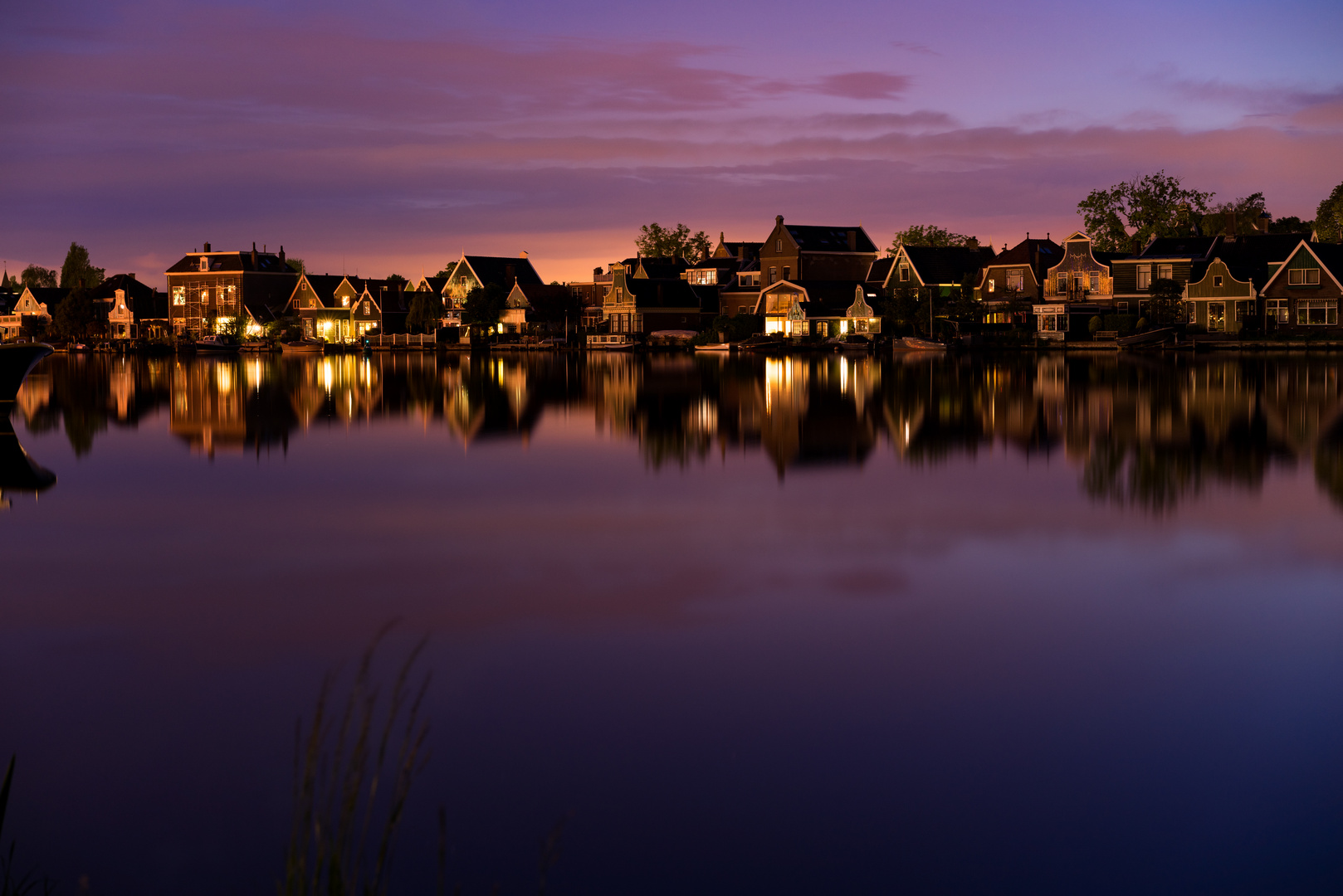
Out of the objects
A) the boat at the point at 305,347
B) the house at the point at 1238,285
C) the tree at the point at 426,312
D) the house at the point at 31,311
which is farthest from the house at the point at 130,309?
the house at the point at 1238,285

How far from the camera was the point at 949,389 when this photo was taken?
146 feet

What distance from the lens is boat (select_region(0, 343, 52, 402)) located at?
32438mm

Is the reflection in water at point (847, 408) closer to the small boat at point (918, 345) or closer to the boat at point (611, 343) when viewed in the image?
the small boat at point (918, 345)

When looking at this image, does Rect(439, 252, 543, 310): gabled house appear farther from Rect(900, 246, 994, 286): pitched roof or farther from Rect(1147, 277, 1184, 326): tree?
Rect(1147, 277, 1184, 326): tree

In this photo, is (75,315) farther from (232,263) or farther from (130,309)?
(232,263)

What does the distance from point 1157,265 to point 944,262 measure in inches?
763

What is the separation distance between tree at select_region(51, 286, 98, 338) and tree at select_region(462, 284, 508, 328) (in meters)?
49.7

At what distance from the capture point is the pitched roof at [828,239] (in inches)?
4330

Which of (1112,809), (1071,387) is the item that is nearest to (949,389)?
(1071,387)

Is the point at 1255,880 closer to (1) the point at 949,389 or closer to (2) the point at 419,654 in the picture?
(2) the point at 419,654

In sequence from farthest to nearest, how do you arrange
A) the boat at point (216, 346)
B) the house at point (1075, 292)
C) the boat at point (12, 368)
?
the boat at point (216, 346)
the house at point (1075, 292)
the boat at point (12, 368)

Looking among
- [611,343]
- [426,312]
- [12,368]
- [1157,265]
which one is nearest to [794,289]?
[611,343]

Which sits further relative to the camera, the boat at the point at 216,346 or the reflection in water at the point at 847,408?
the boat at the point at 216,346

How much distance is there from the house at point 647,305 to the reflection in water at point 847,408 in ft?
122
